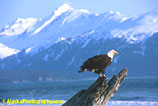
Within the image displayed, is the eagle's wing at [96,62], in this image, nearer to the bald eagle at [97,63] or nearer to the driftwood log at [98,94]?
the bald eagle at [97,63]

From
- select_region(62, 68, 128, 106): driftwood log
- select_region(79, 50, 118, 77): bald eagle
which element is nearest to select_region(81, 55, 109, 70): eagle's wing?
select_region(79, 50, 118, 77): bald eagle

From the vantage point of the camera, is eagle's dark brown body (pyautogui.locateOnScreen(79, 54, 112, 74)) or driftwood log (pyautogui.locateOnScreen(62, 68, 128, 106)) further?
eagle's dark brown body (pyautogui.locateOnScreen(79, 54, 112, 74))

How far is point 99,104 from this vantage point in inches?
503

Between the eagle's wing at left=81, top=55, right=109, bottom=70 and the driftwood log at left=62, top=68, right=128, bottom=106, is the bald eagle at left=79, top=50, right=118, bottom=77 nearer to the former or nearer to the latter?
the eagle's wing at left=81, top=55, right=109, bottom=70

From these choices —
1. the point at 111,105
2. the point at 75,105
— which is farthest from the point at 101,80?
the point at 111,105

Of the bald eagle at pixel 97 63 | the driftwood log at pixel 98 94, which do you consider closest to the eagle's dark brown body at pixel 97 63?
the bald eagle at pixel 97 63

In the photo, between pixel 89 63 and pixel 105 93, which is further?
pixel 89 63

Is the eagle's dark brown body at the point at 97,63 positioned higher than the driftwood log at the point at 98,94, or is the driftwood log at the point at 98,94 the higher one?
the eagle's dark brown body at the point at 97,63

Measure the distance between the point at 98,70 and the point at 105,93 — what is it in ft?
5.93

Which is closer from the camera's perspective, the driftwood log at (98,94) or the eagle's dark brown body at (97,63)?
the driftwood log at (98,94)

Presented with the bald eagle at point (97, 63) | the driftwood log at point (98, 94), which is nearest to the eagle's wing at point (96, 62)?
the bald eagle at point (97, 63)

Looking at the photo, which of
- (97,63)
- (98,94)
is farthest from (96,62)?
(98,94)

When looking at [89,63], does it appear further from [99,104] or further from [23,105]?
[23,105]

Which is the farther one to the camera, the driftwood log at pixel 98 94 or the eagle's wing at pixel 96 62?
the eagle's wing at pixel 96 62
